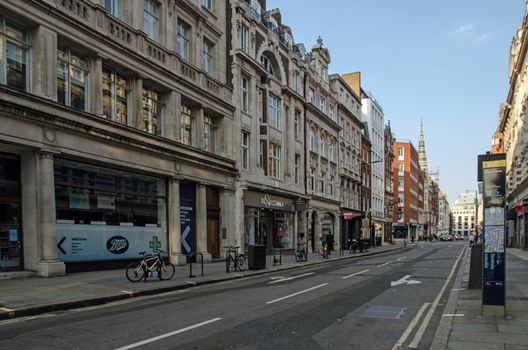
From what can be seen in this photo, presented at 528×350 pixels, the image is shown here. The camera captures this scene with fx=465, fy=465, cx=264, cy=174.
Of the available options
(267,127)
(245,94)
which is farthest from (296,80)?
(245,94)

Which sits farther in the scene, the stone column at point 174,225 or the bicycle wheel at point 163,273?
the stone column at point 174,225

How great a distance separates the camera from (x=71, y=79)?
59.6 feet

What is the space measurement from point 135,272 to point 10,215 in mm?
4715

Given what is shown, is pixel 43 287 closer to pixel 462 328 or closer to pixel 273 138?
pixel 462 328

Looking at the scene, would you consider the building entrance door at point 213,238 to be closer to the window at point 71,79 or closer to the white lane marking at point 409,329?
the window at point 71,79

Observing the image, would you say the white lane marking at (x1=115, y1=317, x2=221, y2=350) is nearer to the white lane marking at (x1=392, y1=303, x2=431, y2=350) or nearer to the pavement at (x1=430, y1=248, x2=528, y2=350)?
the white lane marking at (x1=392, y1=303, x2=431, y2=350)

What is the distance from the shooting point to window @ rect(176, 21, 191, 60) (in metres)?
25.0

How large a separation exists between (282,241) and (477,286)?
80.5 ft

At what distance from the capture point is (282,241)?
37562mm

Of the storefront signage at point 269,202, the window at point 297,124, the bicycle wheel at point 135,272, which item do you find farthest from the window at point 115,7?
the window at point 297,124

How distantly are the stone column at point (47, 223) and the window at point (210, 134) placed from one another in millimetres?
12253

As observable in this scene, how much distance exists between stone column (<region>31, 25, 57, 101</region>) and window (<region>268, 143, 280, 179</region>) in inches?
787

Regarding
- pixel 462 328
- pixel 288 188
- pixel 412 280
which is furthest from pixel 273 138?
pixel 462 328

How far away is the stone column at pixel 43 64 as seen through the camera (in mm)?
16203
